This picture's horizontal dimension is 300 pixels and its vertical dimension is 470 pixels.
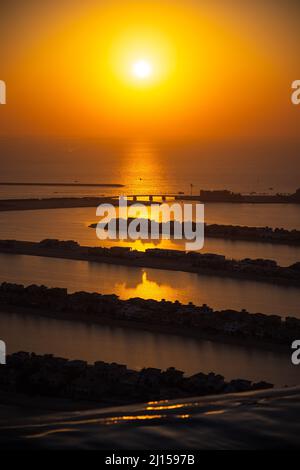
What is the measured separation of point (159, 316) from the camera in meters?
5.53

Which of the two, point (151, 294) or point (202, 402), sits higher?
point (151, 294)

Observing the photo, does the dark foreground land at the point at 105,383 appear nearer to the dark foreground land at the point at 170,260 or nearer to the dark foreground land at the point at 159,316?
the dark foreground land at the point at 159,316

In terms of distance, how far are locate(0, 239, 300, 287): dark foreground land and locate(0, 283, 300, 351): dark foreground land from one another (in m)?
2.08

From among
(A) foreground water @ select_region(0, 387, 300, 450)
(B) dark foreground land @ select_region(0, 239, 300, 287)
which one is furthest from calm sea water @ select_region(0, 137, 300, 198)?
(A) foreground water @ select_region(0, 387, 300, 450)

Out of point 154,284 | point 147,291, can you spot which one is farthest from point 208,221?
point 147,291

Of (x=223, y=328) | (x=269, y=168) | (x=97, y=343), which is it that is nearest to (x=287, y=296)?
(x=223, y=328)

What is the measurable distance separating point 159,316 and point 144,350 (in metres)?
0.76

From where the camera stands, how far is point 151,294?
6828 millimetres

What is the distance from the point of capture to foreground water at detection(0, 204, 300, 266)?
32.4ft

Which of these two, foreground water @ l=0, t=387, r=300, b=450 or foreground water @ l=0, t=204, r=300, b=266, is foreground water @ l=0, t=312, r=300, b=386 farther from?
foreground water @ l=0, t=204, r=300, b=266

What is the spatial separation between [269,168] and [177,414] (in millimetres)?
28665

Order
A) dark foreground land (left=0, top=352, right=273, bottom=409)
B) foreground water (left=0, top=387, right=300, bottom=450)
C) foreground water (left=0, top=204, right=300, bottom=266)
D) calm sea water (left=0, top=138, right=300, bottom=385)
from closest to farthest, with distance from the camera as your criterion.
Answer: foreground water (left=0, top=387, right=300, bottom=450)
dark foreground land (left=0, top=352, right=273, bottom=409)
calm sea water (left=0, top=138, right=300, bottom=385)
foreground water (left=0, top=204, right=300, bottom=266)

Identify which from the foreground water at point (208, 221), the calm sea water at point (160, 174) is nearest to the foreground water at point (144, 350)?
the foreground water at point (208, 221)

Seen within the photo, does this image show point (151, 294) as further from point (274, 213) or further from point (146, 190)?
point (146, 190)
